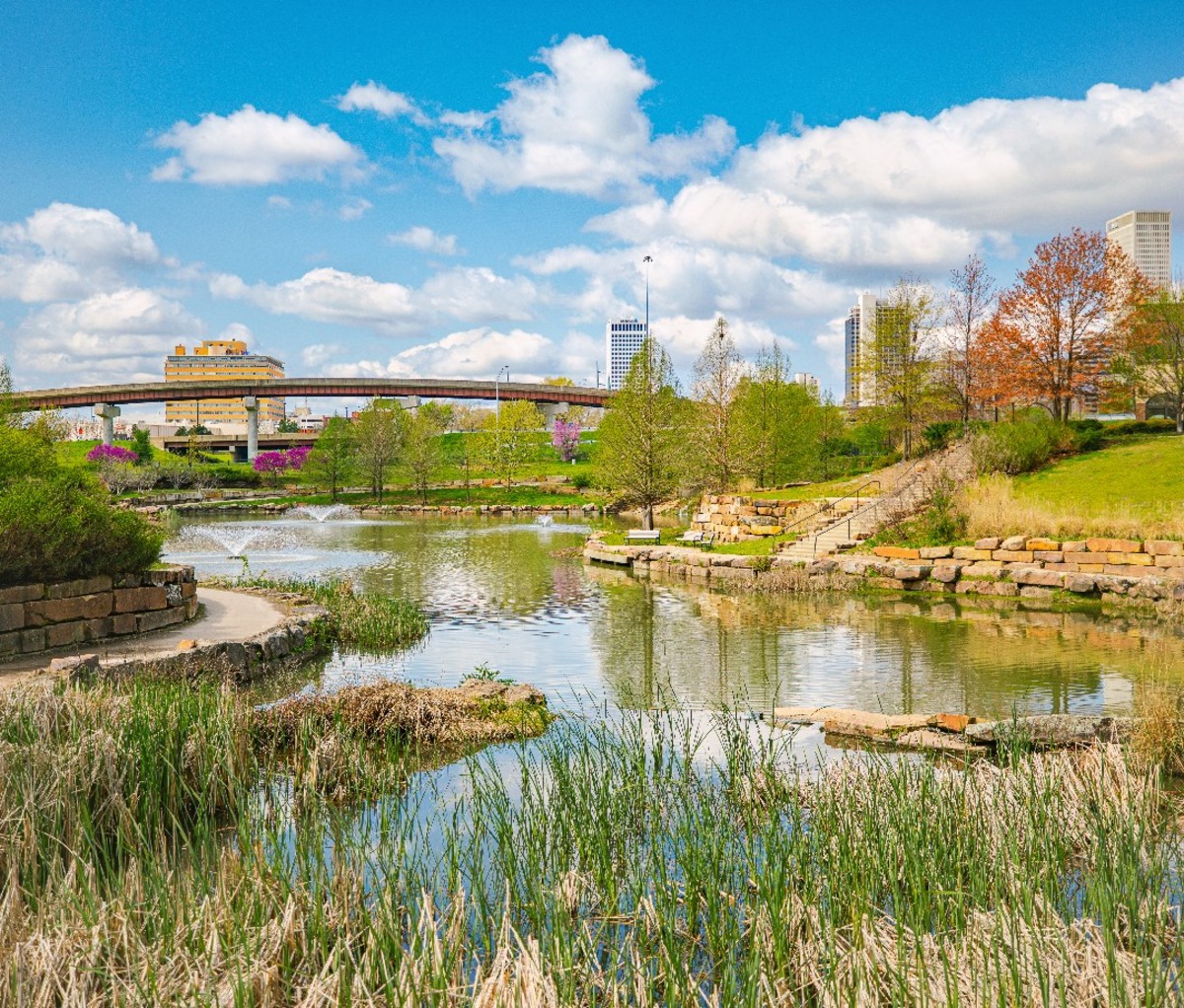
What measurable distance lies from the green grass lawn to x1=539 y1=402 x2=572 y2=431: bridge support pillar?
2735 inches

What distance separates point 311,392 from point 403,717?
94.8 metres

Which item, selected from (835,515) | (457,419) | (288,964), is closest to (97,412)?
(457,419)

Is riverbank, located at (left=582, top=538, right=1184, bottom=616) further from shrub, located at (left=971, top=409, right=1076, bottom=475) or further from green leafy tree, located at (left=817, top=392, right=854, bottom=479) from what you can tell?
green leafy tree, located at (left=817, top=392, right=854, bottom=479)

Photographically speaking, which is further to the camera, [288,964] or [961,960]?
[288,964]

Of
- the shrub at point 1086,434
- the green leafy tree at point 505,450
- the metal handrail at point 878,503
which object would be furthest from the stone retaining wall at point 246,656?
the green leafy tree at point 505,450

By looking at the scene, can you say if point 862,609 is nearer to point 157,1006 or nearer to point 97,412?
point 157,1006

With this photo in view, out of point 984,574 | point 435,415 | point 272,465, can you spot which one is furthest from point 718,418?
point 272,465

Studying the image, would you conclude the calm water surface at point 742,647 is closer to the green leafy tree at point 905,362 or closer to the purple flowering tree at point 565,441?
the green leafy tree at point 905,362

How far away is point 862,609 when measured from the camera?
66.7ft

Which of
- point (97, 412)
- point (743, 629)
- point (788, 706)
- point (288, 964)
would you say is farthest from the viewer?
point (97, 412)

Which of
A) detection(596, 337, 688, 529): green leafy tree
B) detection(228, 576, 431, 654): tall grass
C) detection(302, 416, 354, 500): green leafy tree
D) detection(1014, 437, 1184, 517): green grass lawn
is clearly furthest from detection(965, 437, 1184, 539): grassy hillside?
detection(302, 416, 354, 500): green leafy tree

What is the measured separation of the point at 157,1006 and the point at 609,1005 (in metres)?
1.94

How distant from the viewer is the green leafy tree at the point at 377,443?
70875 millimetres

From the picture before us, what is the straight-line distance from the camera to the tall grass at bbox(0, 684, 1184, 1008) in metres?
4.25
